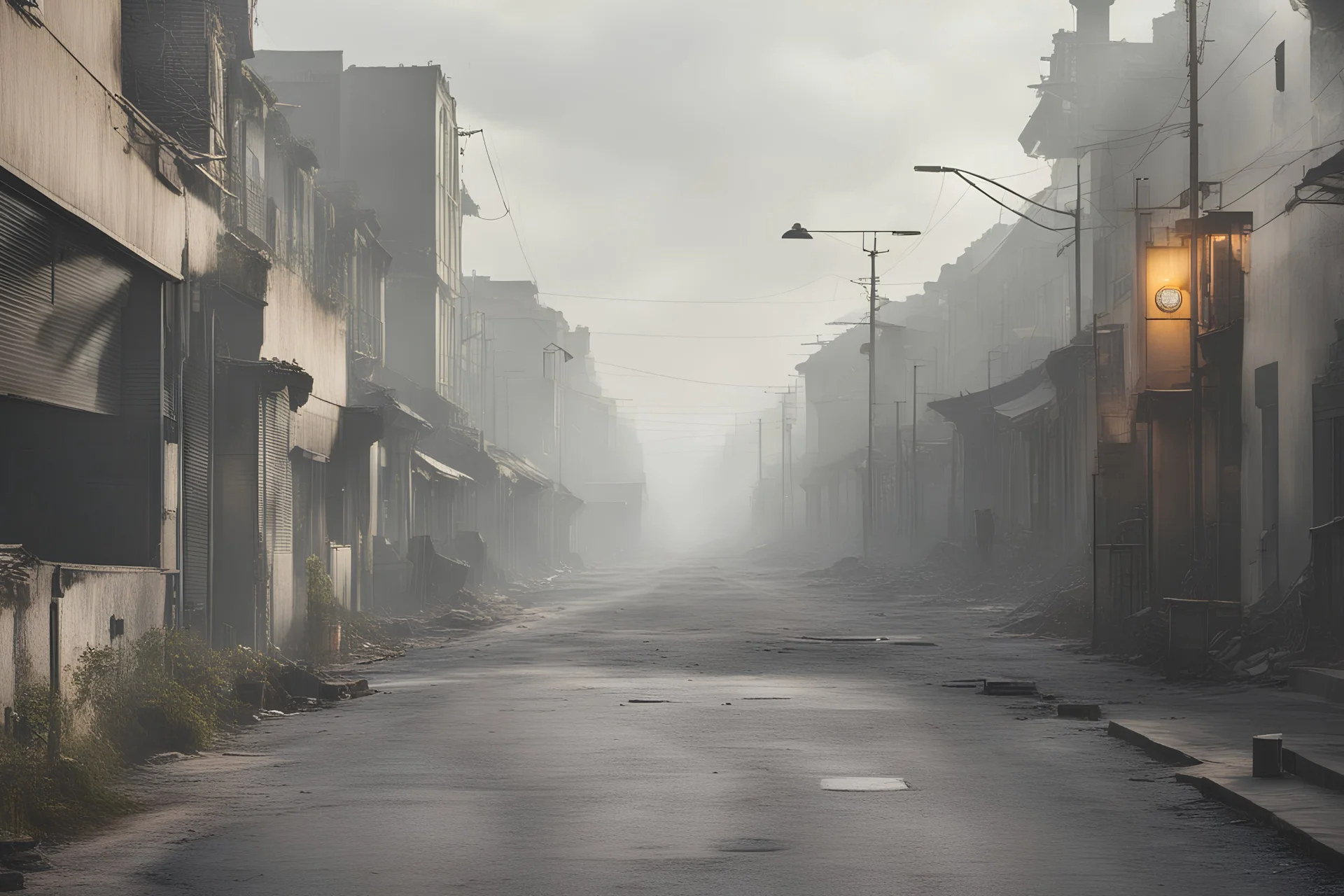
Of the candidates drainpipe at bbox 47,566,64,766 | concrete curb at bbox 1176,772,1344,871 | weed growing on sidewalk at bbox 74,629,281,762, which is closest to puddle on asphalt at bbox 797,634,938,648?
weed growing on sidewalk at bbox 74,629,281,762

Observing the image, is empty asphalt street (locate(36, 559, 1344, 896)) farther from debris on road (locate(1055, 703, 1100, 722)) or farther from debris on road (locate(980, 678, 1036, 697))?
debris on road (locate(980, 678, 1036, 697))

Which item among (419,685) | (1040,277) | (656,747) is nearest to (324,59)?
(1040,277)

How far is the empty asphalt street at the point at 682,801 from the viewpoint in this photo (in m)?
7.88

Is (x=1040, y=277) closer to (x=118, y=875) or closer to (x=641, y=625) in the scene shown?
(x=641, y=625)

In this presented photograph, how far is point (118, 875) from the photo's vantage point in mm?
7984

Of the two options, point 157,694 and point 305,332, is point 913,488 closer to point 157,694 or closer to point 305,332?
point 305,332

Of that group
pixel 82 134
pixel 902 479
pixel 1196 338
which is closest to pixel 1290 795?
pixel 82 134

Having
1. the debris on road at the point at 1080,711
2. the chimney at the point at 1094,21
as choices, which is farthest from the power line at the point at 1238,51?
the chimney at the point at 1094,21

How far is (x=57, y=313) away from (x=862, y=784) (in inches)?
342

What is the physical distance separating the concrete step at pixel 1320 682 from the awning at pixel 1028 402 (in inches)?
1123

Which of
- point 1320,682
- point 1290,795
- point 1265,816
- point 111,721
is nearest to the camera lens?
point 1265,816

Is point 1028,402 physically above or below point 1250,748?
above

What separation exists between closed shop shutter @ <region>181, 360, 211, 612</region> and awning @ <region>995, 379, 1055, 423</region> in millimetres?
30736

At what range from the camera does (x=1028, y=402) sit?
49.8 meters
